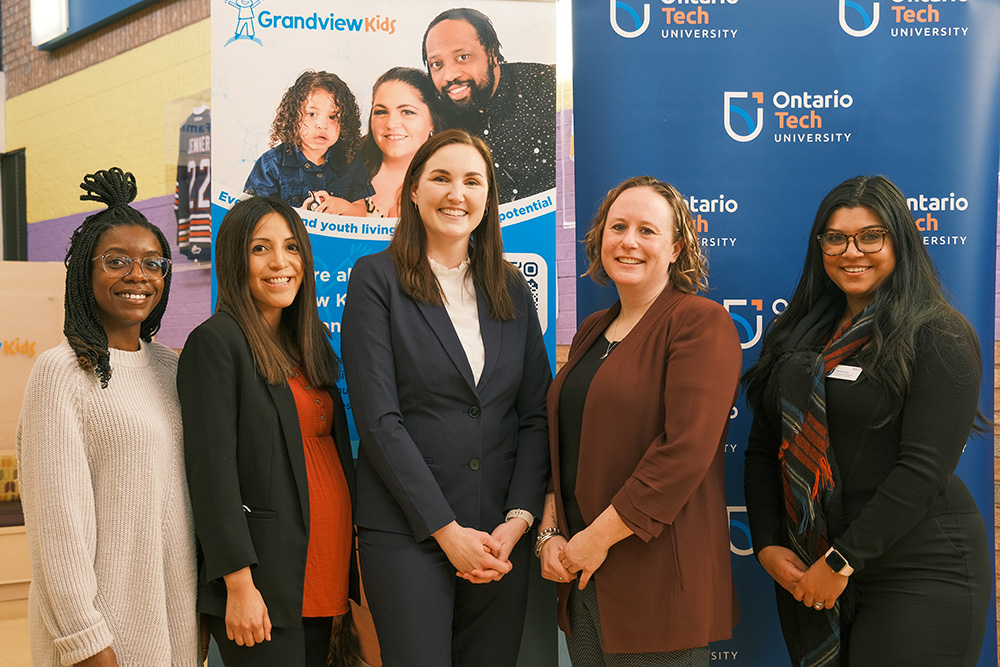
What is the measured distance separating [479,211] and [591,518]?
A: 89 centimetres

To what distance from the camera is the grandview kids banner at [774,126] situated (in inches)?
107

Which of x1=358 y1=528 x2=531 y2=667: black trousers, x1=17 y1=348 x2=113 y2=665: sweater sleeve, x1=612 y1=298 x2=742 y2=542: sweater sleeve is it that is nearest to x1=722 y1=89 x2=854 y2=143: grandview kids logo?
x1=612 y1=298 x2=742 y2=542: sweater sleeve

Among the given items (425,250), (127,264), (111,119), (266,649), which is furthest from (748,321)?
(111,119)

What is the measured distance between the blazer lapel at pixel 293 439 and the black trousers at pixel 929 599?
1464 millimetres

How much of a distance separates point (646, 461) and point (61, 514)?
1.32 metres

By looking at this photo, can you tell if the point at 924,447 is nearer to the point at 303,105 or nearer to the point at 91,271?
the point at 91,271

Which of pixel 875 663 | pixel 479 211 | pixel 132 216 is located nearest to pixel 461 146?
pixel 479 211

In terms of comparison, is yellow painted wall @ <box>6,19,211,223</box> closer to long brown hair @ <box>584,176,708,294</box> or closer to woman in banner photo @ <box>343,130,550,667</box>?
woman in banner photo @ <box>343,130,550,667</box>

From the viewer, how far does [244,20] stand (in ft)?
9.01

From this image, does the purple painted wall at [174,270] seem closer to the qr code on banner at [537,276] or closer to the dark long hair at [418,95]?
the dark long hair at [418,95]

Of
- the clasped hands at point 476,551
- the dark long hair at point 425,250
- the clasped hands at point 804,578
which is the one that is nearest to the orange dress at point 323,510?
the clasped hands at point 476,551

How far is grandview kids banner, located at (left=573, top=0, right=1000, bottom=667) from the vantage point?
2.71m

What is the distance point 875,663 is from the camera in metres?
1.99

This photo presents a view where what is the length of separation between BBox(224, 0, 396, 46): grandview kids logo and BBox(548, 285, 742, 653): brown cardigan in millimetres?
1523
